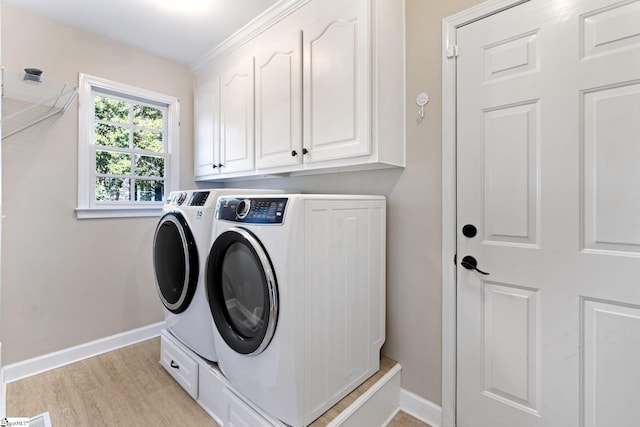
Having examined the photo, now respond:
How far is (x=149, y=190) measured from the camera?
99.8 inches

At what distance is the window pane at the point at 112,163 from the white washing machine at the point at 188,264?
2.84 feet

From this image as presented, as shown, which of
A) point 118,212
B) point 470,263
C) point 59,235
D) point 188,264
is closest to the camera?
point 470,263

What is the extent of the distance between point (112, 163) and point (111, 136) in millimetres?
222

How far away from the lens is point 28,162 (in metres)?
1.92

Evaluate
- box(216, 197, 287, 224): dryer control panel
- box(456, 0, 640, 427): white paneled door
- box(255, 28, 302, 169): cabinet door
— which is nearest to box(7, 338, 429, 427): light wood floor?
box(456, 0, 640, 427): white paneled door

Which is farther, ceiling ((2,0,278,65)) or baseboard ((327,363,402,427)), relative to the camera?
ceiling ((2,0,278,65))

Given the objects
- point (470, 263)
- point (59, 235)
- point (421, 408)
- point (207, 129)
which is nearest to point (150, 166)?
point (207, 129)

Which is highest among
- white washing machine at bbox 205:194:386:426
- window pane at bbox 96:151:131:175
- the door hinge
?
the door hinge

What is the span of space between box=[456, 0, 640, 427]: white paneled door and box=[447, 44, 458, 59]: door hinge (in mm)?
21

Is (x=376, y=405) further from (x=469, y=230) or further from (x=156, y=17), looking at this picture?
(x=156, y=17)

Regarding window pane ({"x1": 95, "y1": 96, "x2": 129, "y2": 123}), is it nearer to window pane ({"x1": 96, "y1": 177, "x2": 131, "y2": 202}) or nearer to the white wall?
the white wall

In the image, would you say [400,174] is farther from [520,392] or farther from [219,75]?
[219,75]

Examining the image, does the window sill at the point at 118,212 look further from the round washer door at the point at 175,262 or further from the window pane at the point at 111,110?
the window pane at the point at 111,110

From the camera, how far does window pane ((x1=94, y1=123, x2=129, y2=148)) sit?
2.26 m
